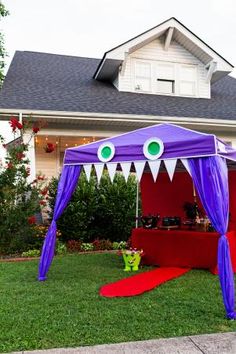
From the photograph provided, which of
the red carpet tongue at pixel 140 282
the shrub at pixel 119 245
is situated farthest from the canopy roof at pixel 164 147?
the shrub at pixel 119 245

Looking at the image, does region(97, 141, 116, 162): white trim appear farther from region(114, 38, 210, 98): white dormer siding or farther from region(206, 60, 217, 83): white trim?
region(206, 60, 217, 83): white trim

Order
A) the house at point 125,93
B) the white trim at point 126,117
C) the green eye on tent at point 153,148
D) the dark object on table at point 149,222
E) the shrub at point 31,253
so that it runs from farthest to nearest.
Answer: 1. the house at point 125,93
2. the white trim at point 126,117
3. the shrub at point 31,253
4. the dark object on table at point 149,222
5. the green eye on tent at point 153,148

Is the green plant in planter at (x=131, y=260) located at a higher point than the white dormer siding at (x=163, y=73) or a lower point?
lower

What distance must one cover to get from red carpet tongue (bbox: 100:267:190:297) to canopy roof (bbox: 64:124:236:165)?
204 centimetres

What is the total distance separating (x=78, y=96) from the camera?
13.6m

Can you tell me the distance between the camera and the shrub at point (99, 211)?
11.0m

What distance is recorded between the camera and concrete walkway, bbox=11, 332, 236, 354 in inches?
157

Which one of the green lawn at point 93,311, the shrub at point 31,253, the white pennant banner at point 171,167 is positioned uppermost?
the white pennant banner at point 171,167

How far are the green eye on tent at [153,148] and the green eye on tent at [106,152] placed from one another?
1.98 feet

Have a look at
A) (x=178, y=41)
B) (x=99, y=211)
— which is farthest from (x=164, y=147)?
(x=178, y=41)

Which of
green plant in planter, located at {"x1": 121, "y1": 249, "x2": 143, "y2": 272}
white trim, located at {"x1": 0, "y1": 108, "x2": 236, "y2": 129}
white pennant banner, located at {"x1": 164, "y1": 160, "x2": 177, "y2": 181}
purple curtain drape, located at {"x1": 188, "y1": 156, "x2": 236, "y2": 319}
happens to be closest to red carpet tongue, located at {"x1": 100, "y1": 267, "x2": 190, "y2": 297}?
green plant in planter, located at {"x1": 121, "y1": 249, "x2": 143, "y2": 272}

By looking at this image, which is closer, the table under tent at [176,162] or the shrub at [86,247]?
the table under tent at [176,162]

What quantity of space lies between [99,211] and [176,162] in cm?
545

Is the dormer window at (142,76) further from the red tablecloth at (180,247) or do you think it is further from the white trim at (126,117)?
the red tablecloth at (180,247)
